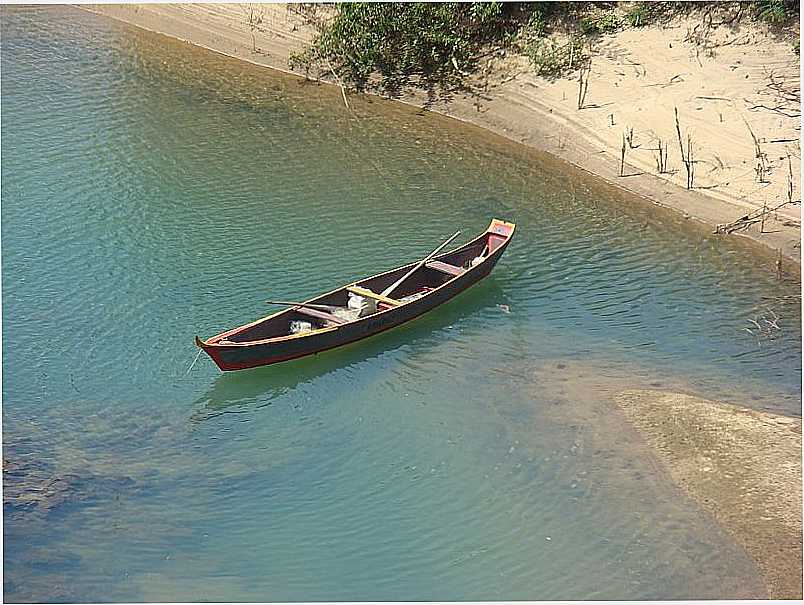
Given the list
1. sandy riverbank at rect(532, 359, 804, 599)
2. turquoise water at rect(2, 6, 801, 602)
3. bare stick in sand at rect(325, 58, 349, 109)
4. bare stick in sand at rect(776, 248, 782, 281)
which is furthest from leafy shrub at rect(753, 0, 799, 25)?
sandy riverbank at rect(532, 359, 804, 599)

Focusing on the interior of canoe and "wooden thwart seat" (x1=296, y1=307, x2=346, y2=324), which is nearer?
the interior of canoe

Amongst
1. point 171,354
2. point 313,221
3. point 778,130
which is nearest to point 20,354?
point 171,354

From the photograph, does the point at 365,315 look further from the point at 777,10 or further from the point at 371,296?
the point at 777,10

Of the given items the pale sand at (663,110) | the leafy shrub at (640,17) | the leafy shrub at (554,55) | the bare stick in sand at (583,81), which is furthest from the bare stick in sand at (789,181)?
the leafy shrub at (554,55)

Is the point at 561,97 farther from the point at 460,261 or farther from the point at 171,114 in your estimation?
the point at 171,114

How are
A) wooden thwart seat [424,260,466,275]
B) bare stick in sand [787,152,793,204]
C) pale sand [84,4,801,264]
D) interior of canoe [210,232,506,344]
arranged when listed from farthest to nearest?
pale sand [84,4,801,264] → bare stick in sand [787,152,793,204] → wooden thwart seat [424,260,466,275] → interior of canoe [210,232,506,344]

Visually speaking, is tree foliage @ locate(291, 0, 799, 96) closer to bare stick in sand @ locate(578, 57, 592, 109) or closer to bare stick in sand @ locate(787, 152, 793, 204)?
bare stick in sand @ locate(578, 57, 592, 109)

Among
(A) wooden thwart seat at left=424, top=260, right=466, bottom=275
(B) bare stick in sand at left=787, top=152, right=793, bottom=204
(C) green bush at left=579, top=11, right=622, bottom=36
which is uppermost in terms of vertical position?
(C) green bush at left=579, top=11, right=622, bottom=36
